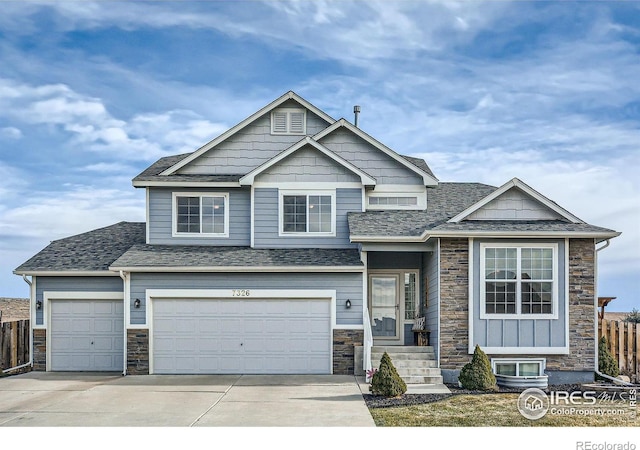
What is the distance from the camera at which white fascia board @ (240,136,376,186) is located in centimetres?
1919

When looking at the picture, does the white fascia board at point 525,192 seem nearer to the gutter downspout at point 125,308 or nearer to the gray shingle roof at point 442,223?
the gray shingle roof at point 442,223

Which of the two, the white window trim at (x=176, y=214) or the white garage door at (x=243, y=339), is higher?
the white window trim at (x=176, y=214)

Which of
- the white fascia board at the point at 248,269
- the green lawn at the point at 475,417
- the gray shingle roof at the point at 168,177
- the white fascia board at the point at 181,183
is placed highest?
the gray shingle roof at the point at 168,177

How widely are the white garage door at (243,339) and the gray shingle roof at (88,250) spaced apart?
278 centimetres

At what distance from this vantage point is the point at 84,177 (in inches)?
828

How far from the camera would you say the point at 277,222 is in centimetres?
1939

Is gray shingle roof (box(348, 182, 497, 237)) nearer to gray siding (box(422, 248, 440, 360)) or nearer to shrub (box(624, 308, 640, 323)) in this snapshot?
gray siding (box(422, 248, 440, 360))

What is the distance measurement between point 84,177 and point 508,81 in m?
12.6

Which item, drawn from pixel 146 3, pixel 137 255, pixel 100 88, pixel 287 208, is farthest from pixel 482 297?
pixel 100 88

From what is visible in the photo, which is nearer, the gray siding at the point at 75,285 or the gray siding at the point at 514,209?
the gray siding at the point at 514,209

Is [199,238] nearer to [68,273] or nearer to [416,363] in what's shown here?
[68,273]

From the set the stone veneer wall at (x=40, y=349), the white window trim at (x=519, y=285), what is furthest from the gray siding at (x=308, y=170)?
the stone veneer wall at (x=40, y=349)

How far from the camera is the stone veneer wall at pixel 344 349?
58.9 ft

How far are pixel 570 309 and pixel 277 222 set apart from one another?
7862 mm
